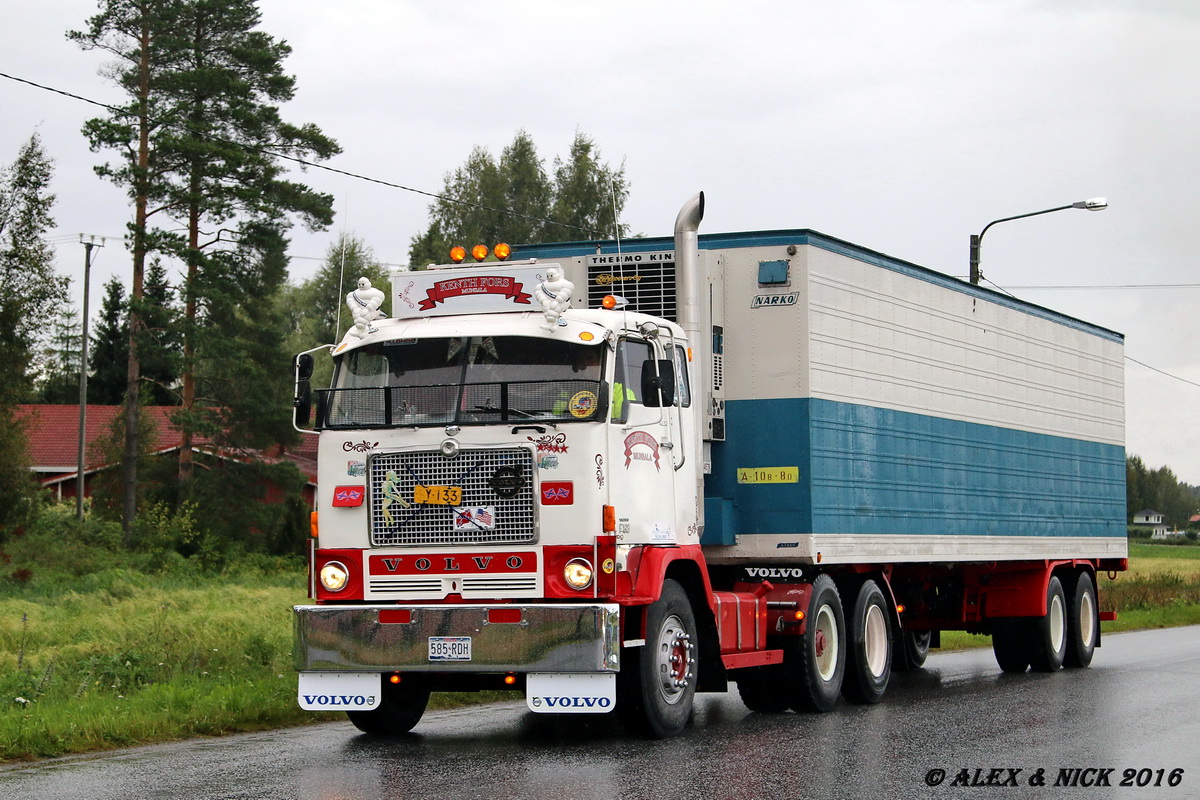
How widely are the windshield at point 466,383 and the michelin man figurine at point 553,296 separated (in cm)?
17

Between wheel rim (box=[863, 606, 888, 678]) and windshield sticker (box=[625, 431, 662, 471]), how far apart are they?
3983 millimetres

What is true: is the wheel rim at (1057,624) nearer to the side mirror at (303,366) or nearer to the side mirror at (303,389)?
the side mirror at (303,389)

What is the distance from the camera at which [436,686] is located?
11406 mm

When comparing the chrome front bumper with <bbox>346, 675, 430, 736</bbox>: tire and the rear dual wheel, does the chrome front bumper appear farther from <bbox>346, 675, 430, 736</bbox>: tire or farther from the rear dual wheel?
the rear dual wheel

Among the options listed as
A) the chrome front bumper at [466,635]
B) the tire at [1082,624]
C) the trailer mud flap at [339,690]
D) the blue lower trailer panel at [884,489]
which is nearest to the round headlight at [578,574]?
the chrome front bumper at [466,635]

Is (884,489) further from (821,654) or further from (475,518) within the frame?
(475,518)

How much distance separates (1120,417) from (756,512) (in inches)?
414

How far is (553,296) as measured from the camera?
11.3 metres

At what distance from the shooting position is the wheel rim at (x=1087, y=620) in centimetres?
1972

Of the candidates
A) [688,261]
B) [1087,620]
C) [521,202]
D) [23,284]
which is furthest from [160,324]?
[688,261]

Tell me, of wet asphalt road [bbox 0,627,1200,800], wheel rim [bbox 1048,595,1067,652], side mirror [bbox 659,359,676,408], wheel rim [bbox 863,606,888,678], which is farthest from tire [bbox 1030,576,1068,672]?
side mirror [bbox 659,359,676,408]

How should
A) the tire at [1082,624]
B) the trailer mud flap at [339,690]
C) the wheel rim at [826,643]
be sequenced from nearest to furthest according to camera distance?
the trailer mud flap at [339,690], the wheel rim at [826,643], the tire at [1082,624]

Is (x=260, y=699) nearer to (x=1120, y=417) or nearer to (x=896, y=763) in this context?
(x=896, y=763)

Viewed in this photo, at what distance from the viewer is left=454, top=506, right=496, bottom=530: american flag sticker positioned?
35.7 feet
